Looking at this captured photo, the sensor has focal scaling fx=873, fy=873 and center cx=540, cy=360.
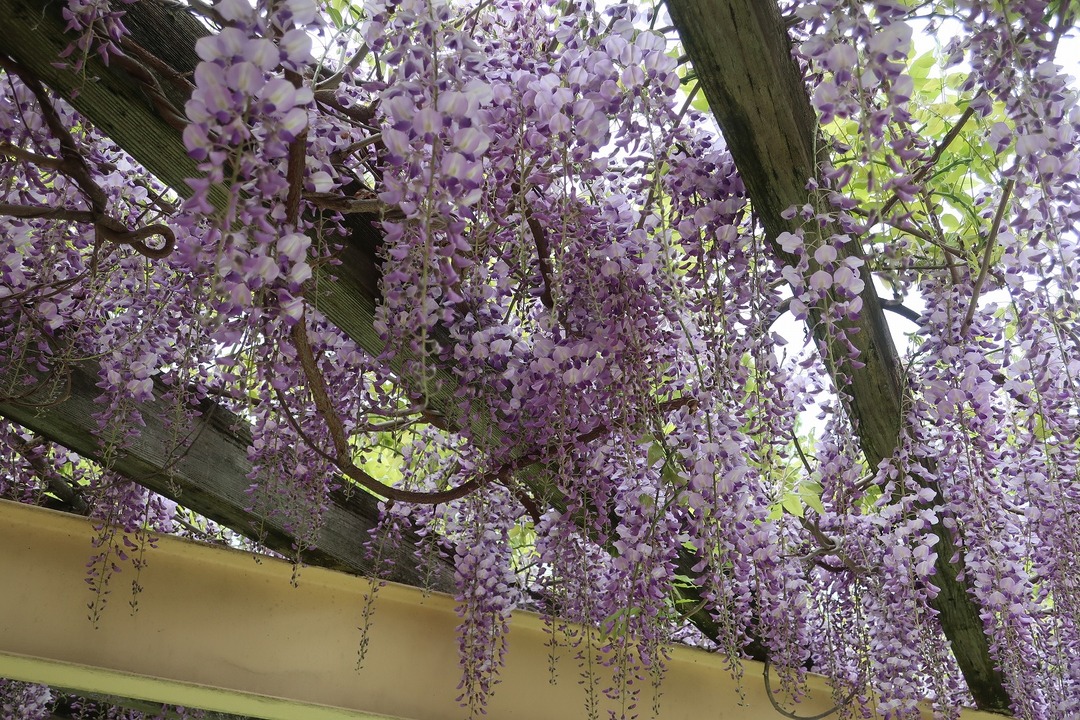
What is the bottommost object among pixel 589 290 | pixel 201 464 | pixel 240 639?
pixel 240 639

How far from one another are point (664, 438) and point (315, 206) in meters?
0.86

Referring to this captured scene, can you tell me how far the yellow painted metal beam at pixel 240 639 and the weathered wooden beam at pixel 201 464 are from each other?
3.8 inches

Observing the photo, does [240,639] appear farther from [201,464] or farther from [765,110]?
[765,110]

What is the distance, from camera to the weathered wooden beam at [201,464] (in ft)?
6.46

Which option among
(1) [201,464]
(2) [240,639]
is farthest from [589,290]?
(2) [240,639]

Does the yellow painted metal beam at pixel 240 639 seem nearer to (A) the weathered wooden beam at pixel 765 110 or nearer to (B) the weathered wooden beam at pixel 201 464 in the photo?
(B) the weathered wooden beam at pixel 201 464

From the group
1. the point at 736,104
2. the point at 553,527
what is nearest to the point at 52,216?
the point at 736,104

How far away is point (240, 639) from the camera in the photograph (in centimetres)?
239

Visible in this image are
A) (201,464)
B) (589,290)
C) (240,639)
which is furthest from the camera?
(240,639)

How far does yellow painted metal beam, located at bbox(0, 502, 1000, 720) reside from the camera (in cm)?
226

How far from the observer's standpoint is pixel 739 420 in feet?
6.32

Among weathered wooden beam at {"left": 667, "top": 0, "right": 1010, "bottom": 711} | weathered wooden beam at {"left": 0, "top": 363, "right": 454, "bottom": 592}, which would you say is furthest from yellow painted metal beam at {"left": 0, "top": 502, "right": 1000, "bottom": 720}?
weathered wooden beam at {"left": 667, "top": 0, "right": 1010, "bottom": 711}

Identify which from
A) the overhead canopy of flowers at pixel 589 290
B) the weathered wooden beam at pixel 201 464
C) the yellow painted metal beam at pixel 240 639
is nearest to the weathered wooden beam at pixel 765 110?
the overhead canopy of flowers at pixel 589 290

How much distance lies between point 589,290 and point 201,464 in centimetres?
113
